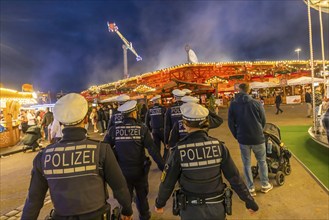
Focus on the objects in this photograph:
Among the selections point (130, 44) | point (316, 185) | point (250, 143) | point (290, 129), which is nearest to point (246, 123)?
point (250, 143)

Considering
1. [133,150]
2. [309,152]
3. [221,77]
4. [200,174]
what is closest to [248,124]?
[133,150]

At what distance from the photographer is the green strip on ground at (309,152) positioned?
232 inches

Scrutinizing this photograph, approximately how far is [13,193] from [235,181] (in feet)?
18.8

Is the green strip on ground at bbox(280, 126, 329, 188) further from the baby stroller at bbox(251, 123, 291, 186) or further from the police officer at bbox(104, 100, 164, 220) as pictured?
the police officer at bbox(104, 100, 164, 220)

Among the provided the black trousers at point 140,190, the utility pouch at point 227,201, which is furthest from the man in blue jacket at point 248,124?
the utility pouch at point 227,201

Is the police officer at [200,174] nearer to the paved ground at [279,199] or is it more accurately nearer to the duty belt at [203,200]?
the duty belt at [203,200]

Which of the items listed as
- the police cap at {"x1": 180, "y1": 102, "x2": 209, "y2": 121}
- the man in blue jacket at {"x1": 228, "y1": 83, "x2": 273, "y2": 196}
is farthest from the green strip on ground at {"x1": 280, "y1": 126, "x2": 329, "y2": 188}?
the police cap at {"x1": 180, "y1": 102, "x2": 209, "y2": 121}

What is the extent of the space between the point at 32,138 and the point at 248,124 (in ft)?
34.3

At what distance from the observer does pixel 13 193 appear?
5.92 m

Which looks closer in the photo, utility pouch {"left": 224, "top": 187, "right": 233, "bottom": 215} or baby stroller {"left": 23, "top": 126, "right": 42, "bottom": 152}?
utility pouch {"left": 224, "top": 187, "right": 233, "bottom": 215}

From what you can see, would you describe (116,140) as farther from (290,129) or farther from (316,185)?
(290,129)

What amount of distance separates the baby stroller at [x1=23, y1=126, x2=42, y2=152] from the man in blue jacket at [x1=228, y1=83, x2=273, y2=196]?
10.1 metres

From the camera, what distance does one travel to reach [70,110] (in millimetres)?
2055

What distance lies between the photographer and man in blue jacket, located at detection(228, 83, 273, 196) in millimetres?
4457
